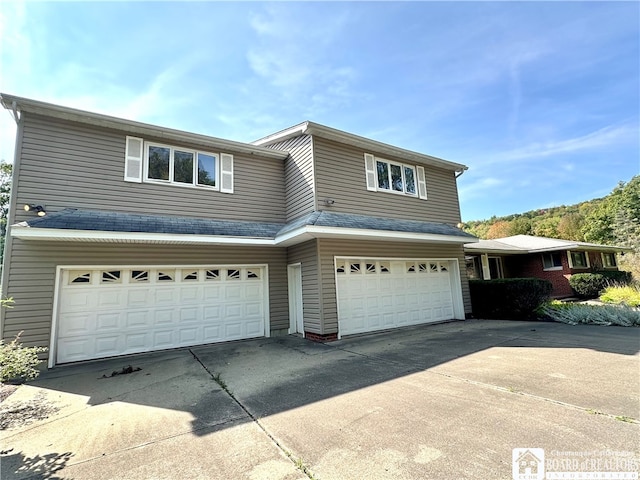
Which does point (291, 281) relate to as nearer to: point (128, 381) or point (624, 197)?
point (128, 381)

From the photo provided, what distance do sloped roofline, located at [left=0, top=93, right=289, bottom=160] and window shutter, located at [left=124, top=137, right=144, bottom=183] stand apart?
10.1 inches

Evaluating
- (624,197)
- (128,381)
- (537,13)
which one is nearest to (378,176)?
(537,13)

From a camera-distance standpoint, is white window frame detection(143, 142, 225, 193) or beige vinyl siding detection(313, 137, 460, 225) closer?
white window frame detection(143, 142, 225, 193)

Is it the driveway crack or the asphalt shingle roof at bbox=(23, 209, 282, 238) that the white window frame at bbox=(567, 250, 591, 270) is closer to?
the asphalt shingle roof at bbox=(23, 209, 282, 238)

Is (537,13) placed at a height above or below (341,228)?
above

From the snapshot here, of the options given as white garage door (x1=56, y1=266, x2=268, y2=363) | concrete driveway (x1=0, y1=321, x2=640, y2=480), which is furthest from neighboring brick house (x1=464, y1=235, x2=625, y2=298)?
white garage door (x1=56, y1=266, x2=268, y2=363)

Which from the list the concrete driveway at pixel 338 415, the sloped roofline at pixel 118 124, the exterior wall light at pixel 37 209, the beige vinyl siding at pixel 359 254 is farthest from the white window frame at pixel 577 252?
the exterior wall light at pixel 37 209

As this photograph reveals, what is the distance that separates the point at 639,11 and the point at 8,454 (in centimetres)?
1461

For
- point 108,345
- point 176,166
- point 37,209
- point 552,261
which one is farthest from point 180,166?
point 552,261

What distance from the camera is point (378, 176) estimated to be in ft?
32.4

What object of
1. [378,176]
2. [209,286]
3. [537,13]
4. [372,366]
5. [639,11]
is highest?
[537,13]

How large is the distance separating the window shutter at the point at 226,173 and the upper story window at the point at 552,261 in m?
18.1

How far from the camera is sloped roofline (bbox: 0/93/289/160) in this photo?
6.59 meters

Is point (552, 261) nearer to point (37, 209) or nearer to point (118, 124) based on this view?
point (118, 124)
